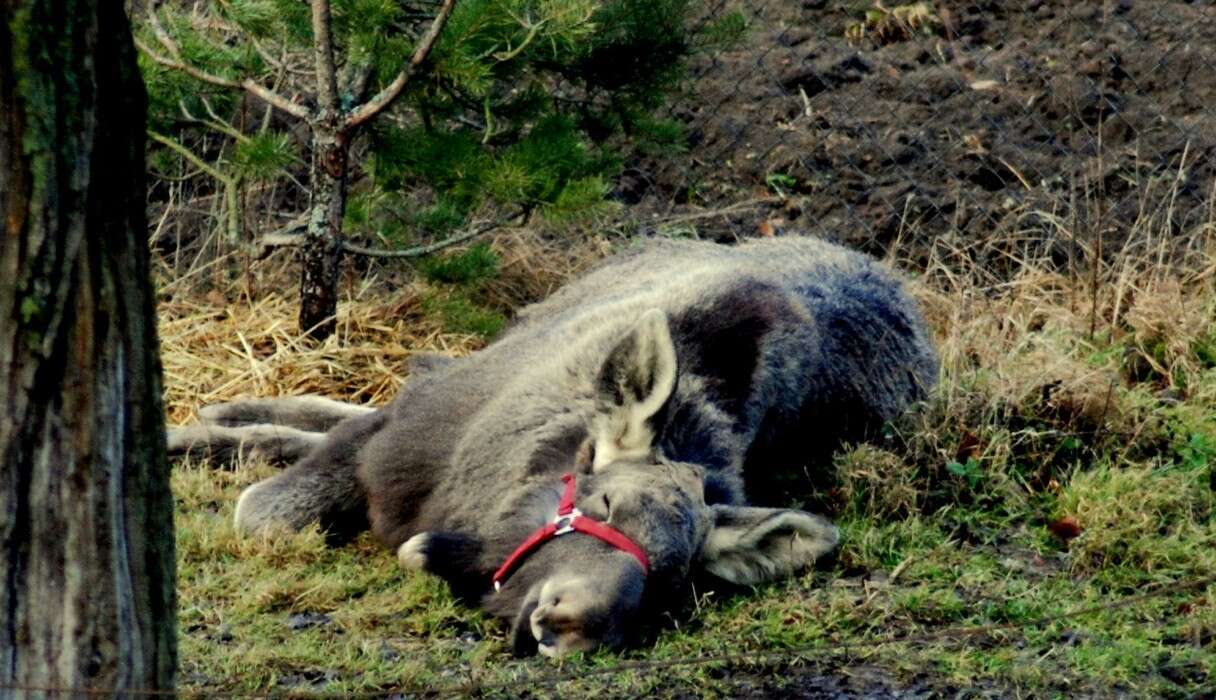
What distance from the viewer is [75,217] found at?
2.54m

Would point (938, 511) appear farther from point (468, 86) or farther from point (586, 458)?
point (468, 86)

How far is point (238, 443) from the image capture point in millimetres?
6145

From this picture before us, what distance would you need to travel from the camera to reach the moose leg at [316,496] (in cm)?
534

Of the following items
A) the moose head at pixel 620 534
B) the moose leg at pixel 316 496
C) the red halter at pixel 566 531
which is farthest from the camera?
the moose leg at pixel 316 496

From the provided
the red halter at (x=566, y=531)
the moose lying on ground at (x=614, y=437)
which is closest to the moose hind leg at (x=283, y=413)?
the moose lying on ground at (x=614, y=437)

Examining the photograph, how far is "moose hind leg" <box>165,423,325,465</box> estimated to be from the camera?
241 inches

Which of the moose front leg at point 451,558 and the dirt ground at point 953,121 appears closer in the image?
the moose front leg at point 451,558

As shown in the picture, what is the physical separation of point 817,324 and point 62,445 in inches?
147

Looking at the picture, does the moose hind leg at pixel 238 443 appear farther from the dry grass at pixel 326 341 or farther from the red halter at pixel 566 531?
the red halter at pixel 566 531

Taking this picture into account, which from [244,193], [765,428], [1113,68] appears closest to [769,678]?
[765,428]

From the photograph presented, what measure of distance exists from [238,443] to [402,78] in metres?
1.52

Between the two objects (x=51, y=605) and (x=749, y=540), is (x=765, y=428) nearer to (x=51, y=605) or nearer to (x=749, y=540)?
(x=749, y=540)

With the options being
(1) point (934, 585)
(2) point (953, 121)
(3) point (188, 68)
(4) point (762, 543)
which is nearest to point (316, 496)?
(4) point (762, 543)

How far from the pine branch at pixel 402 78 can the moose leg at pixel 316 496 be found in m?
1.28
